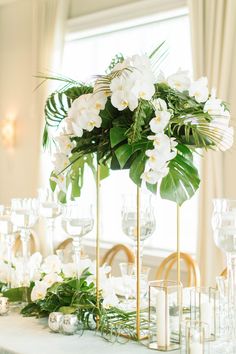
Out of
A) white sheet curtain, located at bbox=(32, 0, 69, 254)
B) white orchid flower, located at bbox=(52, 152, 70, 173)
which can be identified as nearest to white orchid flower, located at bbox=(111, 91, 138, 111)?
white orchid flower, located at bbox=(52, 152, 70, 173)

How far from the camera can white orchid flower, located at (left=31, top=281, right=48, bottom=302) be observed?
2.27 metres

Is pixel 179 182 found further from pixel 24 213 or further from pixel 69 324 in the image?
pixel 24 213

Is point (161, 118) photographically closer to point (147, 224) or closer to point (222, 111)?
point (222, 111)

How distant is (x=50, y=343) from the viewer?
1959 millimetres

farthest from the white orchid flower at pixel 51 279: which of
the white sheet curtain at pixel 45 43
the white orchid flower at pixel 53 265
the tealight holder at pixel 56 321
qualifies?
the white sheet curtain at pixel 45 43

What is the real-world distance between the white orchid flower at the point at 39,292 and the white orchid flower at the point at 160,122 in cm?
76

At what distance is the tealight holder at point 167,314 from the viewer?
186cm

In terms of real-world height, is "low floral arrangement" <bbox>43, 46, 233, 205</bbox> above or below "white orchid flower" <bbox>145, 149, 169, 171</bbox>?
above

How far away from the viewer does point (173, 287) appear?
6.11ft

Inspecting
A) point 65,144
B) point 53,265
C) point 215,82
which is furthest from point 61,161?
point 215,82

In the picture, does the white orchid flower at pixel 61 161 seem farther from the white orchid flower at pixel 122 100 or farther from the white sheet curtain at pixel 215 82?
the white sheet curtain at pixel 215 82

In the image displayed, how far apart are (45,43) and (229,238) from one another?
14.6ft

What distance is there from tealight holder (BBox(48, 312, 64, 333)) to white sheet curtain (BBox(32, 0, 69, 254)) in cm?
384

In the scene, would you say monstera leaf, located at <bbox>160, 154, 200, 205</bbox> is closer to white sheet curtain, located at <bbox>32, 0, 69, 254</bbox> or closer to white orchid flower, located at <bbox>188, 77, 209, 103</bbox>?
white orchid flower, located at <bbox>188, 77, 209, 103</bbox>
